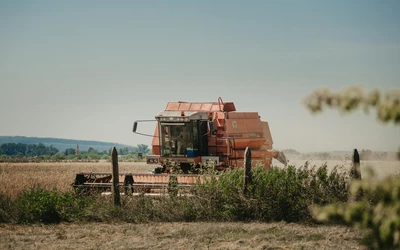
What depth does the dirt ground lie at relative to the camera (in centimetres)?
1030

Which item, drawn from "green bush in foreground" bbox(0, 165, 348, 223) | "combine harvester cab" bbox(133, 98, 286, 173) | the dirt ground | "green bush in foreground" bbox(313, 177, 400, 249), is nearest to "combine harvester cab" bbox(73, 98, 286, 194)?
"combine harvester cab" bbox(133, 98, 286, 173)

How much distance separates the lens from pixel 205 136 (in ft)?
57.9

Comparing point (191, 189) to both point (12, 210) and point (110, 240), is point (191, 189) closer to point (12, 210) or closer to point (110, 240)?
point (110, 240)

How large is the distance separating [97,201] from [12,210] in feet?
7.05

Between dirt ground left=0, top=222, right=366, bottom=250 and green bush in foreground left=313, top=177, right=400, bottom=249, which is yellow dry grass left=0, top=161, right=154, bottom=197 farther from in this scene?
green bush in foreground left=313, top=177, right=400, bottom=249

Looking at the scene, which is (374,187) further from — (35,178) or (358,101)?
(35,178)

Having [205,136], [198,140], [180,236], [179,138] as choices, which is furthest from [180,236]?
[205,136]

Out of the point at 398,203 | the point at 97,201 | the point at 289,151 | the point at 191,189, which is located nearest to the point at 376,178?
the point at 398,203

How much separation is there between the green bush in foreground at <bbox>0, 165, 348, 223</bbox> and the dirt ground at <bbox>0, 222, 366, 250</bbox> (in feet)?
1.79

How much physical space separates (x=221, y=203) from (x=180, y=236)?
2394 millimetres

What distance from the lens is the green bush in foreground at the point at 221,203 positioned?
13.2 m

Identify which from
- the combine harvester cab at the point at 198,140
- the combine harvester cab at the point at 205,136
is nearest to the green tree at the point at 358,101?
the combine harvester cab at the point at 198,140

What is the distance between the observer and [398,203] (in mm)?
2377

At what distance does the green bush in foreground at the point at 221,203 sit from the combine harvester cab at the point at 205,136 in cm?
294
